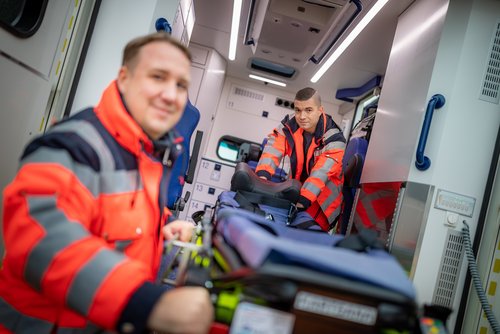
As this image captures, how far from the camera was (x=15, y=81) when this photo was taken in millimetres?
1977

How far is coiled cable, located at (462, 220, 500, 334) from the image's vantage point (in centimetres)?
219

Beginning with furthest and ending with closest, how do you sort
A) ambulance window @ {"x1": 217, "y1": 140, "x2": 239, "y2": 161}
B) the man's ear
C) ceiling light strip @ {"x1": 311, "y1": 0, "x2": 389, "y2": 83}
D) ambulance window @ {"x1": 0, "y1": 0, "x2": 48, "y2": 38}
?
1. ambulance window @ {"x1": 217, "y1": 140, "x2": 239, "y2": 161}
2. ceiling light strip @ {"x1": 311, "y1": 0, "x2": 389, "y2": 83}
3. ambulance window @ {"x1": 0, "y1": 0, "x2": 48, "y2": 38}
4. the man's ear

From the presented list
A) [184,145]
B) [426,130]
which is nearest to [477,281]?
[426,130]

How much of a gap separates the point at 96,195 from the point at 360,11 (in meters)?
3.95

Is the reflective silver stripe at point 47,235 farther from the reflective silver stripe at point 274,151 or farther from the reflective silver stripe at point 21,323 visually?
the reflective silver stripe at point 274,151

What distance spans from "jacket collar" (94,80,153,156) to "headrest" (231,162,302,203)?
61.9 inches

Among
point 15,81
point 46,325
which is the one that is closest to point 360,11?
point 15,81

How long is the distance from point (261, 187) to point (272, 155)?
0.71 metres

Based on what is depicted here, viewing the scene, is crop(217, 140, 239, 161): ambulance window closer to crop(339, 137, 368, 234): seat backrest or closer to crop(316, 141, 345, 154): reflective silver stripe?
crop(339, 137, 368, 234): seat backrest

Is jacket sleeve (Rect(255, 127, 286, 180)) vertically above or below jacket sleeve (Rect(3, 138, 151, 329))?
above

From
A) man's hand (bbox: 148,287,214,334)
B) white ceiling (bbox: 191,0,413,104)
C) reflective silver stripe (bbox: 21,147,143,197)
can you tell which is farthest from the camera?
white ceiling (bbox: 191,0,413,104)

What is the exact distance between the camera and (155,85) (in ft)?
3.77

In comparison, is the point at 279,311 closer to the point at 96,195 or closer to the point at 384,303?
the point at 384,303

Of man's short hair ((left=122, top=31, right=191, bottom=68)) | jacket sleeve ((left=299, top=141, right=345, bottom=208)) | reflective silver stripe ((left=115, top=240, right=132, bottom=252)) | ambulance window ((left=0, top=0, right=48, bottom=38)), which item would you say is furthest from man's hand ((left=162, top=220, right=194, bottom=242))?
jacket sleeve ((left=299, top=141, right=345, bottom=208))
